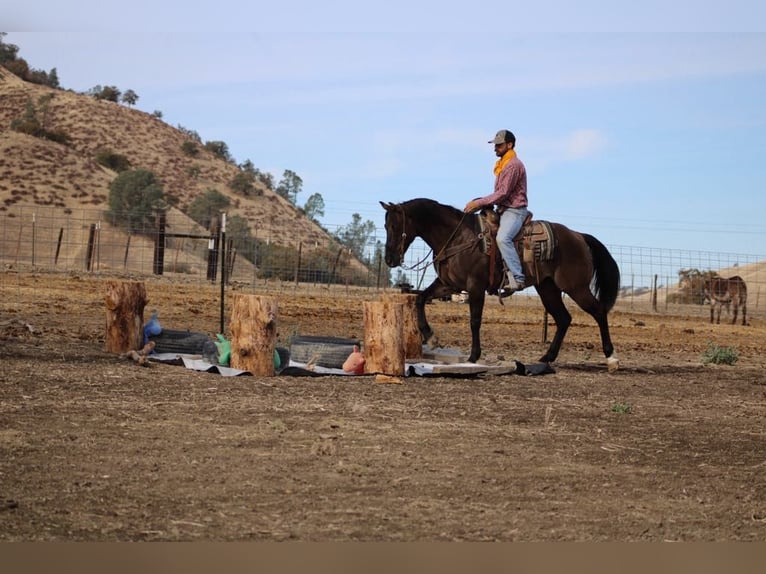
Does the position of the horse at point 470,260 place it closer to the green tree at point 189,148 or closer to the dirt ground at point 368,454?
the dirt ground at point 368,454

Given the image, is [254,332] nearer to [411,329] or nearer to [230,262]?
[411,329]

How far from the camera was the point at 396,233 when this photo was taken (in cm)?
1359

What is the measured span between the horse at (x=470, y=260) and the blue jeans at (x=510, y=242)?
0.21 m

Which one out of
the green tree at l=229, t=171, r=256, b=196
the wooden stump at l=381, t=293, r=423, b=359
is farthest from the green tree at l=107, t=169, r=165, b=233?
the wooden stump at l=381, t=293, r=423, b=359

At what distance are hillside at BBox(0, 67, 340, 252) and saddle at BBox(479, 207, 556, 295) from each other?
156 feet

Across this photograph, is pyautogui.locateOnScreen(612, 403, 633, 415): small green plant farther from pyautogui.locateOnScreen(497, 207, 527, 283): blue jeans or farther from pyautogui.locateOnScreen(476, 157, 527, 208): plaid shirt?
pyautogui.locateOnScreen(476, 157, 527, 208): plaid shirt

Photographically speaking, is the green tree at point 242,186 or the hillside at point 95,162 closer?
the hillside at point 95,162

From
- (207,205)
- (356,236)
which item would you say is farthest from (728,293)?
(207,205)

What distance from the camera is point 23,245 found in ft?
143

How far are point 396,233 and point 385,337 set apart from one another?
199cm

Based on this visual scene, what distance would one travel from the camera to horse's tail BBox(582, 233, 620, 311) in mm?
14328

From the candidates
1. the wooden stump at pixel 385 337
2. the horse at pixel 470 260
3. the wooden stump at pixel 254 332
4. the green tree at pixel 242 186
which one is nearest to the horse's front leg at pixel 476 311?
the horse at pixel 470 260

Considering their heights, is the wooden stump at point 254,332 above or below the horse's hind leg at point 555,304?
below

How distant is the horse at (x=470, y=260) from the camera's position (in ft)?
44.7
